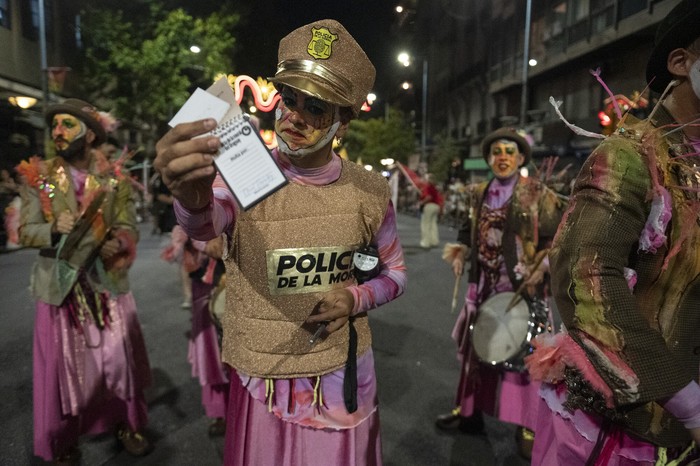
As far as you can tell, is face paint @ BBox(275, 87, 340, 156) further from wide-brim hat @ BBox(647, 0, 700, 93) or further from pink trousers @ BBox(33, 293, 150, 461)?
pink trousers @ BBox(33, 293, 150, 461)

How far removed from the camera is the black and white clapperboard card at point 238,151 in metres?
1.11

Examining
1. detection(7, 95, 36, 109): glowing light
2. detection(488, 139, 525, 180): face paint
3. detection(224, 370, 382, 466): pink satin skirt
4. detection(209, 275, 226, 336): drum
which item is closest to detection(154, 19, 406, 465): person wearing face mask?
detection(224, 370, 382, 466): pink satin skirt

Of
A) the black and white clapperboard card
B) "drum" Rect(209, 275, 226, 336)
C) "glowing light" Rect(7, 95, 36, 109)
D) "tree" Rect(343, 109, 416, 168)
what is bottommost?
"drum" Rect(209, 275, 226, 336)

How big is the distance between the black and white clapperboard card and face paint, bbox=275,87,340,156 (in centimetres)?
74

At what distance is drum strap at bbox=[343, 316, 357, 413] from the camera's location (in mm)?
1898

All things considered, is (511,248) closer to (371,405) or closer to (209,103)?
(371,405)

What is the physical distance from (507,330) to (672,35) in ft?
6.99

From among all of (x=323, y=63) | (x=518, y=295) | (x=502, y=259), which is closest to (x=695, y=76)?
(x=323, y=63)

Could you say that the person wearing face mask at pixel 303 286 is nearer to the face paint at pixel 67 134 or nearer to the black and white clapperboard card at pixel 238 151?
the black and white clapperboard card at pixel 238 151

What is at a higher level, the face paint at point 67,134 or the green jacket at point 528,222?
the face paint at point 67,134

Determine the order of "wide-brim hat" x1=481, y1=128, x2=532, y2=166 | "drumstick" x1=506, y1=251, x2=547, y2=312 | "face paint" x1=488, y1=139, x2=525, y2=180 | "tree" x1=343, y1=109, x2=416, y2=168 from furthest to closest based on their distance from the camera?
"tree" x1=343, y1=109, x2=416, y2=168 < "wide-brim hat" x1=481, y1=128, x2=532, y2=166 < "face paint" x1=488, y1=139, x2=525, y2=180 < "drumstick" x1=506, y1=251, x2=547, y2=312

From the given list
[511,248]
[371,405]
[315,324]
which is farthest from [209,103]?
[511,248]

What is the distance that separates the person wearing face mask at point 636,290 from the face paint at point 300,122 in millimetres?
921

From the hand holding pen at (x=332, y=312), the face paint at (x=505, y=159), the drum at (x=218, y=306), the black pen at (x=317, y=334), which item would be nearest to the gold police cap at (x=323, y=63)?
the hand holding pen at (x=332, y=312)
